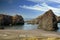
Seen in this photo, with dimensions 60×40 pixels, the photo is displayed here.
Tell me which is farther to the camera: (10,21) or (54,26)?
(10,21)

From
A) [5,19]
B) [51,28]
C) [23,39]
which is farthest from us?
[5,19]

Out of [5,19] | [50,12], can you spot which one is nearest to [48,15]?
→ [50,12]

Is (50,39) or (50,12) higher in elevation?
(50,12)

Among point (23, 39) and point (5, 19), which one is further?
point (5, 19)

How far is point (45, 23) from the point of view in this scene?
68.1 feet

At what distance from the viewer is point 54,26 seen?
2097 centimetres

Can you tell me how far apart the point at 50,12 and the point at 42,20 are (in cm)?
137

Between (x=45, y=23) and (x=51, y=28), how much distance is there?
962 mm

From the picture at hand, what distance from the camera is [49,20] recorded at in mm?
20594

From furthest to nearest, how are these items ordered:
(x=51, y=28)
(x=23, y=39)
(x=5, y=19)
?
(x=5, y=19), (x=51, y=28), (x=23, y=39)

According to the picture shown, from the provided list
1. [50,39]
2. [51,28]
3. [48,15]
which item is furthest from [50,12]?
[50,39]

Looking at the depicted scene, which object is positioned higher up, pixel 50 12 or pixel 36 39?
pixel 50 12

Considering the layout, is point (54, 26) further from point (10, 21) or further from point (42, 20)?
point (10, 21)

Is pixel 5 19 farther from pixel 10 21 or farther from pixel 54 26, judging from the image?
pixel 54 26
